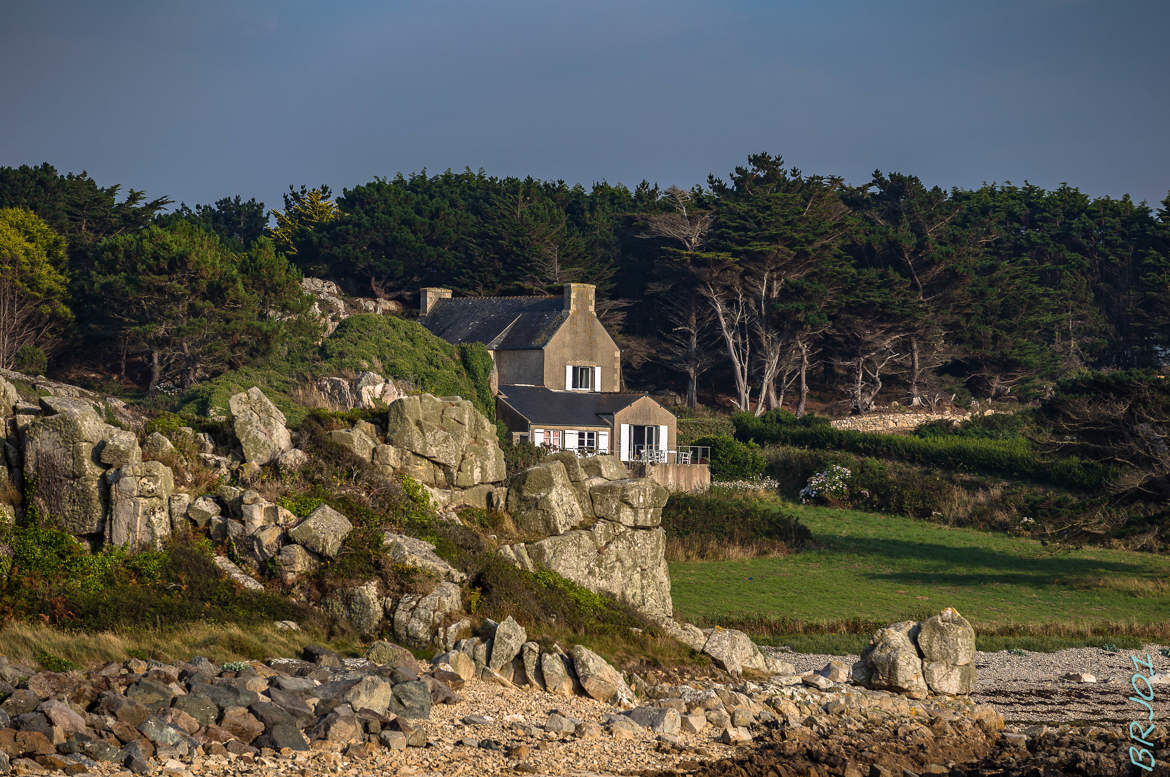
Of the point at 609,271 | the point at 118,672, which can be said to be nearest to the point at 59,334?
the point at 609,271

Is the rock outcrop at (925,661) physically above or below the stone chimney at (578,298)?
below

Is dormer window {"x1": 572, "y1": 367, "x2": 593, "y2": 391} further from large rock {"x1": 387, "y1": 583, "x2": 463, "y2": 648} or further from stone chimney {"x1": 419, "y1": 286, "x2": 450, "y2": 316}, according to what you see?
large rock {"x1": 387, "y1": 583, "x2": 463, "y2": 648}

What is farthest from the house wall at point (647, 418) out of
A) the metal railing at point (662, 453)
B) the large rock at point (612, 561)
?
the large rock at point (612, 561)

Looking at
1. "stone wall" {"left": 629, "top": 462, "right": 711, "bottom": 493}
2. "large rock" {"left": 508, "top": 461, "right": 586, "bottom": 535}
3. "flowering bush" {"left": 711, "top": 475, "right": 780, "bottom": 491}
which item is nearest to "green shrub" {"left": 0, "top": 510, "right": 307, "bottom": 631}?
"large rock" {"left": 508, "top": 461, "right": 586, "bottom": 535}

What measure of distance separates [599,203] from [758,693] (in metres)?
90.2

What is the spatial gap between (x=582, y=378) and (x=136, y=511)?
173ft

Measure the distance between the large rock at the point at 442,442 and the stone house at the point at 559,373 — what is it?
1235 inches

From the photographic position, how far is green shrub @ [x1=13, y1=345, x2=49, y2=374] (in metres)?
65.1

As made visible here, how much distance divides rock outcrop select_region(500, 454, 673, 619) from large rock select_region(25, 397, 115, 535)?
792cm

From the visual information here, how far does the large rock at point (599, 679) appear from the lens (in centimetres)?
2162

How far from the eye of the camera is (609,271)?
90.9 m

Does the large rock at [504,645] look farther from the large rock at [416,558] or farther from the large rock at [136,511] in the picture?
the large rock at [136,511]

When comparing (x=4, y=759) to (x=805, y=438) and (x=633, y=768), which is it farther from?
(x=805, y=438)

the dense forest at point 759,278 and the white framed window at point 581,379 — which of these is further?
the dense forest at point 759,278
